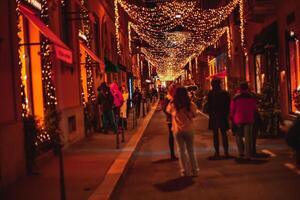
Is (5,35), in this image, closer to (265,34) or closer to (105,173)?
(105,173)

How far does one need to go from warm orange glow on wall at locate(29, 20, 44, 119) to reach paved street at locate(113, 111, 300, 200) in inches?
106

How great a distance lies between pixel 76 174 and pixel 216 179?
272cm

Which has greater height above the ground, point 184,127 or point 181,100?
point 181,100

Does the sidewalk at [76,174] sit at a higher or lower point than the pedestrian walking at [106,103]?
lower

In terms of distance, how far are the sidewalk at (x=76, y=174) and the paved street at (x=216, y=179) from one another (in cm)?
45

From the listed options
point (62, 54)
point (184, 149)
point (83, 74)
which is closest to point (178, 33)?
point (83, 74)

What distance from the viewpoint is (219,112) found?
1294 centimetres

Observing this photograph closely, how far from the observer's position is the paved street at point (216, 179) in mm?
8812

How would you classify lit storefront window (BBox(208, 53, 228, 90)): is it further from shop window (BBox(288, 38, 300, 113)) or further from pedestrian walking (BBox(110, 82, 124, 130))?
pedestrian walking (BBox(110, 82, 124, 130))

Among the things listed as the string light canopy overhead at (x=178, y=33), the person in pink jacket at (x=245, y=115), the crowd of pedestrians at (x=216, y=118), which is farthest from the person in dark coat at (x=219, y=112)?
the string light canopy overhead at (x=178, y=33)

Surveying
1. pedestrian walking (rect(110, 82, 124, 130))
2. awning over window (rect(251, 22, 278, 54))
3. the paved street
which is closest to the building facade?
pedestrian walking (rect(110, 82, 124, 130))

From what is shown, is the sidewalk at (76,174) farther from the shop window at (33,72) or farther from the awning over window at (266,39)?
the awning over window at (266,39)

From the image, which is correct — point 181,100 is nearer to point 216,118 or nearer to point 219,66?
point 216,118

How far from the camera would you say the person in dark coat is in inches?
506
